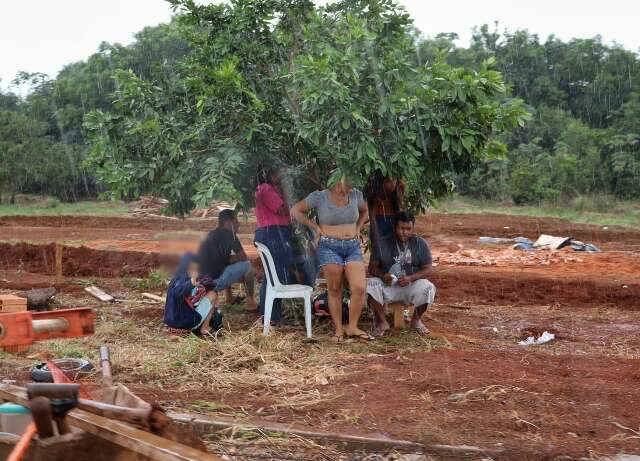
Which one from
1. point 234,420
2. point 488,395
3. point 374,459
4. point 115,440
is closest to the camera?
point 115,440

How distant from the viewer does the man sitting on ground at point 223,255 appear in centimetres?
895

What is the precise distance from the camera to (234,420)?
5738mm

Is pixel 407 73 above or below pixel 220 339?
above

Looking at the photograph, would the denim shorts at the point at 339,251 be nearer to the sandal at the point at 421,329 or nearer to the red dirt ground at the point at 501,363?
the sandal at the point at 421,329

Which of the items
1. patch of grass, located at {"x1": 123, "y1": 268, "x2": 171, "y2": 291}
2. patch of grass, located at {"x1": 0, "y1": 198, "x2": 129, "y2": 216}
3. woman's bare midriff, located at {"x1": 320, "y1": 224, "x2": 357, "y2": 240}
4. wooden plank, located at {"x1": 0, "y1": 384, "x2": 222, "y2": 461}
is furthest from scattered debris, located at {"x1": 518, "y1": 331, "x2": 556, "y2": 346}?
patch of grass, located at {"x1": 0, "y1": 198, "x2": 129, "y2": 216}

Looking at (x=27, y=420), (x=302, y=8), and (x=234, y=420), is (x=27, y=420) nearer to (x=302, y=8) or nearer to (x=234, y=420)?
(x=234, y=420)

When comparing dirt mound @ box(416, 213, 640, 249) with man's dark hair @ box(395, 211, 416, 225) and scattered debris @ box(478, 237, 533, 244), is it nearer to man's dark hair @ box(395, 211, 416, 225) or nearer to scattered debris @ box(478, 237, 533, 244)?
scattered debris @ box(478, 237, 533, 244)

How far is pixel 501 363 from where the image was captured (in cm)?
732

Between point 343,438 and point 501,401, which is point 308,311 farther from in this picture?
point 343,438

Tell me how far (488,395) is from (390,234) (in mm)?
3216

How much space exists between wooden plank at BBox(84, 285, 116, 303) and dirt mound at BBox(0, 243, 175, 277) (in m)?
2.43

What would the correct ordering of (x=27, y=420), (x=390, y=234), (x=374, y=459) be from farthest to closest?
(x=390, y=234), (x=374, y=459), (x=27, y=420)

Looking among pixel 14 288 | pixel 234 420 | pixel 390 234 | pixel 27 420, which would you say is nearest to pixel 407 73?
pixel 390 234

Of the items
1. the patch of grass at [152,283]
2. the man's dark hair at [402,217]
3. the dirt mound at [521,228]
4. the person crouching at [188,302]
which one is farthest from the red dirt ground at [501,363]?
the dirt mound at [521,228]
